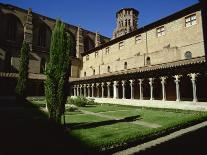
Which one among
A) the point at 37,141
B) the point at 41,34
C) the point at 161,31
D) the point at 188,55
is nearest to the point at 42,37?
the point at 41,34

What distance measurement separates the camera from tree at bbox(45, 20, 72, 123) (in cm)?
1041

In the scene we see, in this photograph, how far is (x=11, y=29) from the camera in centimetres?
3906

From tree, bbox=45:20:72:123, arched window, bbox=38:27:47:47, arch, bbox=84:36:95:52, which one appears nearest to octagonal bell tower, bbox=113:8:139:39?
arch, bbox=84:36:95:52

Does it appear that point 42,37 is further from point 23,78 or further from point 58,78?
point 58,78

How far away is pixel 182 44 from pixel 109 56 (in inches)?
603

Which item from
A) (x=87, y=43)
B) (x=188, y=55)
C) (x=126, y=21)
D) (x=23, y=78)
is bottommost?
(x=23, y=78)

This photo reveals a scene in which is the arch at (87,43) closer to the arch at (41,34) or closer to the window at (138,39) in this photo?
the arch at (41,34)

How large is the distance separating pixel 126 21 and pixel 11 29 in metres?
32.8

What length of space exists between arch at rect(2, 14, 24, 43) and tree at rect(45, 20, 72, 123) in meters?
32.5

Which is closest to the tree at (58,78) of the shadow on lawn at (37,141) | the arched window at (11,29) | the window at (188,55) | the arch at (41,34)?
the shadow on lawn at (37,141)

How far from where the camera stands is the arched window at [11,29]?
3871 centimetres

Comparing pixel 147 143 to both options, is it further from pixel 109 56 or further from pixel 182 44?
pixel 109 56

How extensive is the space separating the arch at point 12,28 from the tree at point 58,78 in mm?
32452

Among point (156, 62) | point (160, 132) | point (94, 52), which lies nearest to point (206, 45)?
point (156, 62)
